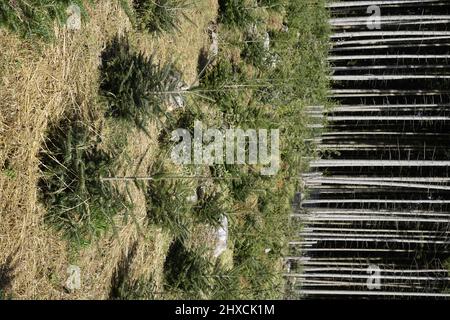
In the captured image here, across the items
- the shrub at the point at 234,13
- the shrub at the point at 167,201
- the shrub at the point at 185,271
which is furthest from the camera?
the shrub at the point at 234,13

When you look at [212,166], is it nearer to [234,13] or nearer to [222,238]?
[222,238]

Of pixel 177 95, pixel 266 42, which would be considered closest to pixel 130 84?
pixel 177 95

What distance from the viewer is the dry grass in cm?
340

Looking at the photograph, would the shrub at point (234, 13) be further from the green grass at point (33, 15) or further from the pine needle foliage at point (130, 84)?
the green grass at point (33, 15)

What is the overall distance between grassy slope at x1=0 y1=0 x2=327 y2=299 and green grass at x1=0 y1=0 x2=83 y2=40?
100 millimetres

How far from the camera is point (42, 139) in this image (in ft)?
12.0

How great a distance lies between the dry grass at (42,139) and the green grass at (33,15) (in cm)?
8

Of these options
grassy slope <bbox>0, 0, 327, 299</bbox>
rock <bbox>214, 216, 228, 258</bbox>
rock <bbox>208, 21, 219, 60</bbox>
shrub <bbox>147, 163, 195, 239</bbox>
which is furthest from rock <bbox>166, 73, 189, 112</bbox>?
rock <bbox>214, 216, 228, 258</bbox>

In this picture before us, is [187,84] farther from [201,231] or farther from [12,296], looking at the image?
[12,296]

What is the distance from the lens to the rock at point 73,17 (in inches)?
150

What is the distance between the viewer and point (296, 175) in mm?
7164

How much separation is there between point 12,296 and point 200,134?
92.3 inches

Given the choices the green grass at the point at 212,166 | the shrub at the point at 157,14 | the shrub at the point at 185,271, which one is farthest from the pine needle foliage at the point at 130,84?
the shrub at the point at 185,271

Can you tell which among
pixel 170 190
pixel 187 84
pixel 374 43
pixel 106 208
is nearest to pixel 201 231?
pixel 170 190
